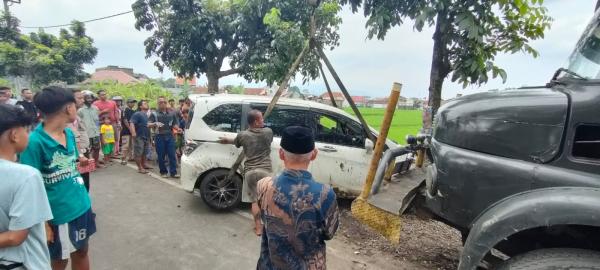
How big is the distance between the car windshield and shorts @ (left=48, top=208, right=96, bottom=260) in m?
3.56

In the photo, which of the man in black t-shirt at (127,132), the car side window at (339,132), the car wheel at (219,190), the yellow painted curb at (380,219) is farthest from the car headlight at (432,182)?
the man in black t-shirt at (127,132)

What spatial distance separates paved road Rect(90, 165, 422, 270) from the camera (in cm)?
342

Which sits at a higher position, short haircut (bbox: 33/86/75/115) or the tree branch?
the tree branch

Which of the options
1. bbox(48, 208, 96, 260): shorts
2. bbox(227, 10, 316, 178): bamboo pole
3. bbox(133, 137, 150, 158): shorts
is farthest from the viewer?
bbox(133, 137, 150, 158): shorts

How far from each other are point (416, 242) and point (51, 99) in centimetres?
395

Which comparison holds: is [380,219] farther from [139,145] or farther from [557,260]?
[139,145]

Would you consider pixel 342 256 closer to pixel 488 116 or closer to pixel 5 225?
pixel 488 116

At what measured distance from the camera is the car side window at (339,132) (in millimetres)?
4855

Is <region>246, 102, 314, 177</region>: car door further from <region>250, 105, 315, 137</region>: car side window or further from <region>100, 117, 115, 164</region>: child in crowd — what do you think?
<region>100, 117, 115, 164</region>: child in crowd

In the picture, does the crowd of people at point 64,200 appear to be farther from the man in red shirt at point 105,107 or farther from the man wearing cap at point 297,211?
the man in red shirt at point 105,107

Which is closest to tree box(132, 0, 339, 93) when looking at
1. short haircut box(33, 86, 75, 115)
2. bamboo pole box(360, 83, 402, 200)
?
bamboo pole box(360, 83, 402, 200)

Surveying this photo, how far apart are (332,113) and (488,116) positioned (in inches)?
114

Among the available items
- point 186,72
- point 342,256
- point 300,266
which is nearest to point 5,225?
point 300,266

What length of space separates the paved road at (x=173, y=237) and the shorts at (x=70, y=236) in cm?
97
